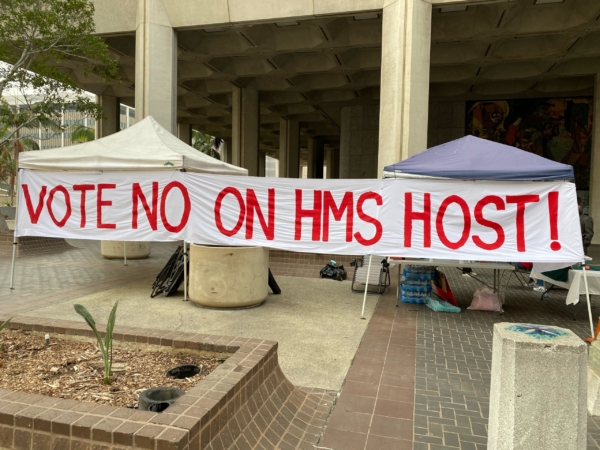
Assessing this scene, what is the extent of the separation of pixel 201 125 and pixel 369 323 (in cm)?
3553

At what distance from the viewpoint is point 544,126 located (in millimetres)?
23969

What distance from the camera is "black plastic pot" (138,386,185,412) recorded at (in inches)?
116

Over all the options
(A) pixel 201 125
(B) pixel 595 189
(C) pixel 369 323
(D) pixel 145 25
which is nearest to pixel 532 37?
(B) pixel 595 189

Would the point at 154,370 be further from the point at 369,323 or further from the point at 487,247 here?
the point at 487,247

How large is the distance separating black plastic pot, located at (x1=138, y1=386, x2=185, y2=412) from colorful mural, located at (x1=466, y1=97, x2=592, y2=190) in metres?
24.3

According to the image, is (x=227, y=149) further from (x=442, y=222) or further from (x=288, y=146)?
(x=442, y=222)

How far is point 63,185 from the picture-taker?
8320mm

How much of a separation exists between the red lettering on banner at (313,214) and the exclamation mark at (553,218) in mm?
3448

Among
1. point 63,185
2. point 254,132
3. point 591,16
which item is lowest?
point 63,185

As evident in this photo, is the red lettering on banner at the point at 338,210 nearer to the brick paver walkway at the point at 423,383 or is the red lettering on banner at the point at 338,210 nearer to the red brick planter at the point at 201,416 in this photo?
the brick paver walkway at the point at 423,383

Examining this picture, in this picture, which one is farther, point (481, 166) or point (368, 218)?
point (368, 218)

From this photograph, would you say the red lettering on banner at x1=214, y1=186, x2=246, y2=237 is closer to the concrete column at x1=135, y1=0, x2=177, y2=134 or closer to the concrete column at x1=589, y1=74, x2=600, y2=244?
the concrete column at x1=135, y1=0, x2=177, y2=134

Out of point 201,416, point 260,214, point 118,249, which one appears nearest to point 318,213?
point 260,214

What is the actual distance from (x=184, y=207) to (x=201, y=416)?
5.48 meters
